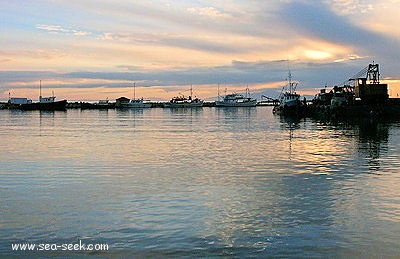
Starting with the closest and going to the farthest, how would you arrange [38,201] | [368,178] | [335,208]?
[335,208] → [38,201] → [368,178]

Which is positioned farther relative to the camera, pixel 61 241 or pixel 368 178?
pixel 368 178

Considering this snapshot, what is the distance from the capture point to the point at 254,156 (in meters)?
34.4

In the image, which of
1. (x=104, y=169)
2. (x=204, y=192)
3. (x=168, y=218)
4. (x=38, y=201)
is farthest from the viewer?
(x=104, y=169)

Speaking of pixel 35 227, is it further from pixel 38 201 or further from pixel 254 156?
pixel 254 156

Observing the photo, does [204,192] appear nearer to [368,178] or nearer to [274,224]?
[274,224]

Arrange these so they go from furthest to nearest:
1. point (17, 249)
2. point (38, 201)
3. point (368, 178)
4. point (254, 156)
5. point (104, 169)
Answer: point (254, 156)
point (104, 169)
point (368, 178)
point (38, 201)
point (17, 249)

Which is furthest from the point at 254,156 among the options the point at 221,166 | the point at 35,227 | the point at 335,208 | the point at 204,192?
the point at 35,227

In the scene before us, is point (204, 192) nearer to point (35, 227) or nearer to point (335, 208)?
point (335, 208)

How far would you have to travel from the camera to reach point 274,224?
50.9 feet

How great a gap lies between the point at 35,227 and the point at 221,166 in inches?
609

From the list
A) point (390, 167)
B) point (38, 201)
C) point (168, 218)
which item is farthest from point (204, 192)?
point (390, 167)

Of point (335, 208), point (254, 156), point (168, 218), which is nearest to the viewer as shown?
point (168, 218)

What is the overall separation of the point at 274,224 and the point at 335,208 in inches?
133

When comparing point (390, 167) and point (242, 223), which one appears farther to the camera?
point (390, 167)
